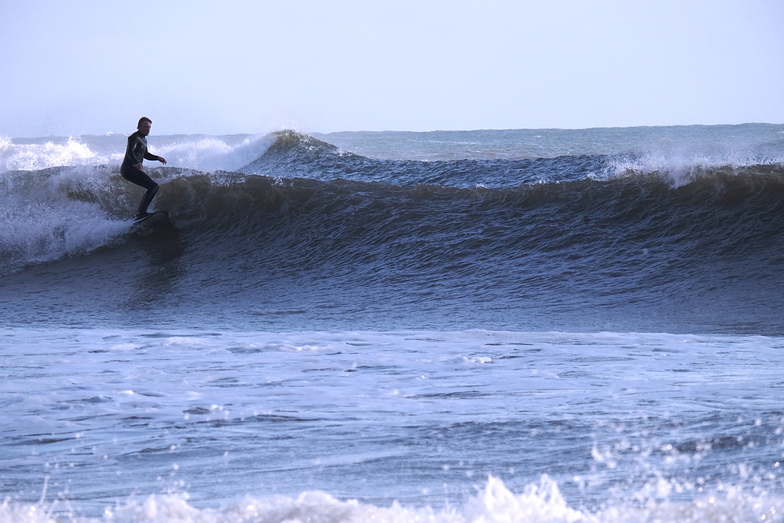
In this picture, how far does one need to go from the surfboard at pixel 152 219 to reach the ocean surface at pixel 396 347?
15cm

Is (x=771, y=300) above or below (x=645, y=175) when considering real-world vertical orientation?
below

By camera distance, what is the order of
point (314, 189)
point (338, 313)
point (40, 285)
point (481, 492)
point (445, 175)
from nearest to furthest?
1. point (481, 492)
2. point (338, 313)
3. point (40, 285)
4. point (314, 189)
5. point (445, 175)

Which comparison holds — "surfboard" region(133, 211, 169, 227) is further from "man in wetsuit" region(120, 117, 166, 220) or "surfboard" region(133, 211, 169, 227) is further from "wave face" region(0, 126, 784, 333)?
"man in wetsuit" region(120, 117, 166, 220)

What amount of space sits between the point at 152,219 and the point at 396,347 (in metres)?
6.72

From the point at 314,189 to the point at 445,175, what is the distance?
148 inches

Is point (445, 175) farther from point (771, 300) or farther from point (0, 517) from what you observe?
point (0, 517)

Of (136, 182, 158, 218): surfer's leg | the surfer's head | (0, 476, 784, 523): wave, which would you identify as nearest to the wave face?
(136, 182, 158, 218): surfer's leg

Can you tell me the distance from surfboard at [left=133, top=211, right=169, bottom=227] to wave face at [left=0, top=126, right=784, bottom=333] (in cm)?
16

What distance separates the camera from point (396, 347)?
4965mm

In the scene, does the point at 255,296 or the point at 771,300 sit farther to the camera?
the point at 255,296

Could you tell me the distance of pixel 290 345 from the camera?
503 cm

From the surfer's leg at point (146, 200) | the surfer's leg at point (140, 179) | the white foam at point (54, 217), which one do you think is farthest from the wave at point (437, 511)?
the white foam at point (54, 217)

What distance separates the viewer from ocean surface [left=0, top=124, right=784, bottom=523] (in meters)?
2.40

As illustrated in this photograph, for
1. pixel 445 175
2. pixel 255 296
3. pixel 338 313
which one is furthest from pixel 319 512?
pixel 445 175
